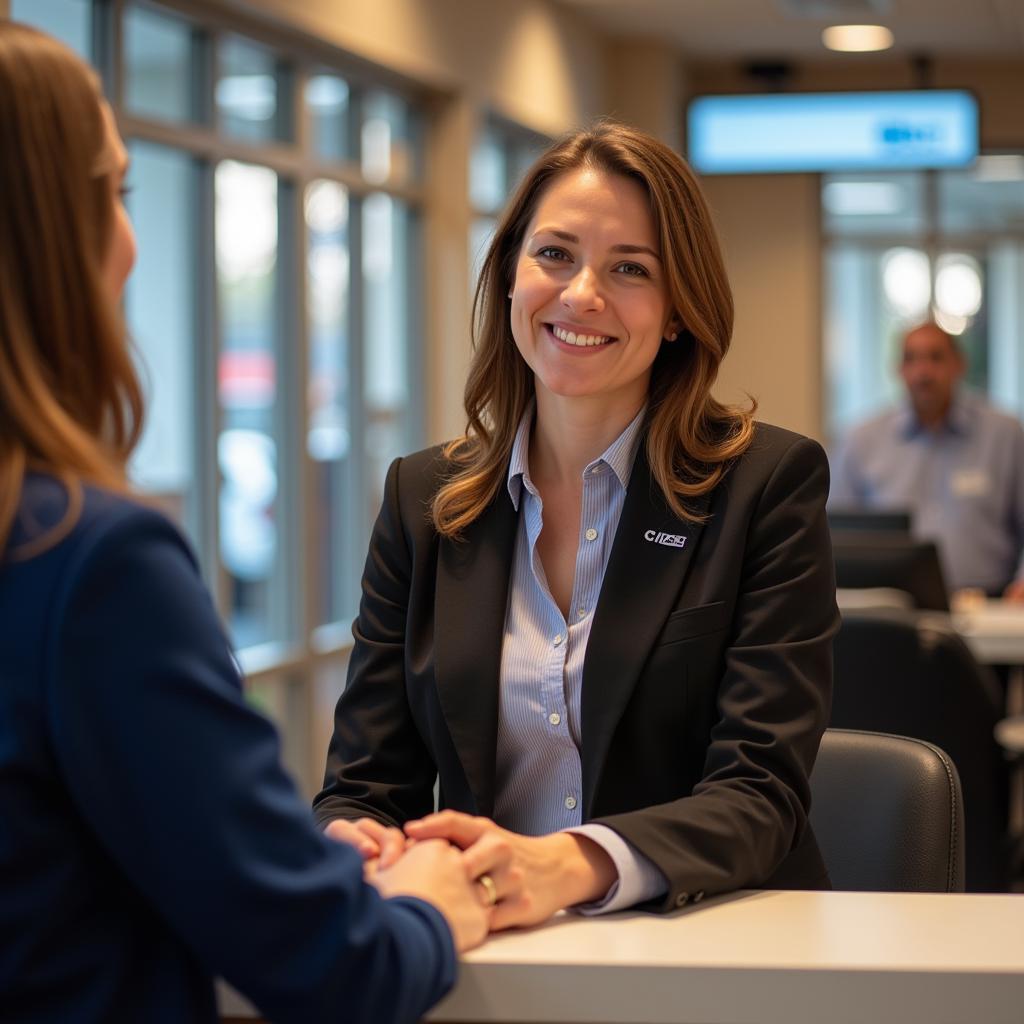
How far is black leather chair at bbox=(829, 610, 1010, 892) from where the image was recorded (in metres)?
3.10

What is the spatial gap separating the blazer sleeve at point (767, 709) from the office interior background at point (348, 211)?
5.21 ft

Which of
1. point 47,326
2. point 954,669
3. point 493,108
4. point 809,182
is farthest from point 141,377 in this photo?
point 809,182

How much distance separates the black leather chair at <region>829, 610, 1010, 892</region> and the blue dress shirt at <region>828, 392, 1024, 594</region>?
3.08m

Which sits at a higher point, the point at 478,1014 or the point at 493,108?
the point at 493,108

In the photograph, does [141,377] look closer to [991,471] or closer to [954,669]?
[954,669]

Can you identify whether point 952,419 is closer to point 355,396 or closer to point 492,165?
point 355,396

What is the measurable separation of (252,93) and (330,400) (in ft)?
4.12

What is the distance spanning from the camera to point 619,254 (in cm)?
193

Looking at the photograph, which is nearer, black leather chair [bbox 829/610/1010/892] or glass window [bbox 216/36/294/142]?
black leather chair [bbox 829/610/1010/892]

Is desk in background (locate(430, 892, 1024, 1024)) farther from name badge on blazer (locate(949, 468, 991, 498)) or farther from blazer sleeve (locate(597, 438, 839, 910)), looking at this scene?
name badge on blazer (locate(949, 468, 991, 498))

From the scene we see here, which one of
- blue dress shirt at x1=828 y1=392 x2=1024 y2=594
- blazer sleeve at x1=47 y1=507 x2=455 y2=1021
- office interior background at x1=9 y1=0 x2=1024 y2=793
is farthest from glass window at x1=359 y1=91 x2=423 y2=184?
blazer sleeve at x1=47 y1=507 x2=455 y2=1021

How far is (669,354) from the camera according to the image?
203 centimetres

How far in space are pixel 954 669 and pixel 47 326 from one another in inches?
96.4

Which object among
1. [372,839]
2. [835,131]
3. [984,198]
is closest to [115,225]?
[372,839]
